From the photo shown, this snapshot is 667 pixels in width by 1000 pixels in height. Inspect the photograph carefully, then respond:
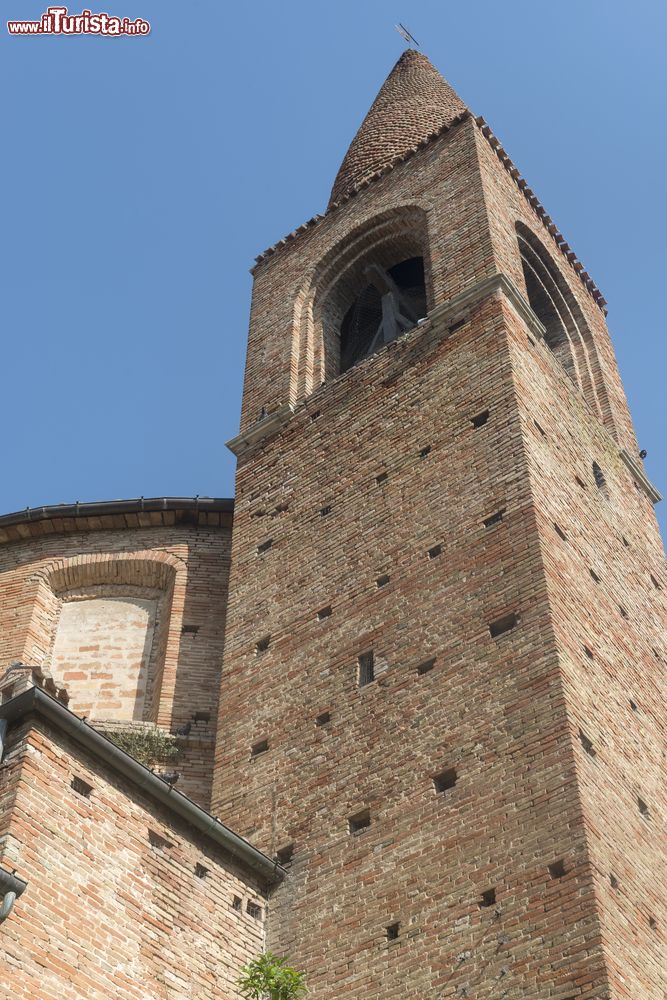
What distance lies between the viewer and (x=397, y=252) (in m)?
18.8

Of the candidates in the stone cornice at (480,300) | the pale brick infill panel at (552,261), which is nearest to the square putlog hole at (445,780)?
the stone cornice at (480,300)

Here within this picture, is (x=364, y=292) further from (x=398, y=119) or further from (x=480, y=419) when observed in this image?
(x=480, y=419)

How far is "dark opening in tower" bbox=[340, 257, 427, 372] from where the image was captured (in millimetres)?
18016

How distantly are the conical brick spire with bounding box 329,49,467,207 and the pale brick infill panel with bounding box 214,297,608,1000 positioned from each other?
257 inches

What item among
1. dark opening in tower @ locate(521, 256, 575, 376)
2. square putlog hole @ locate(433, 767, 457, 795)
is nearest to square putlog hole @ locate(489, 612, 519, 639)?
square putlog hole @ locate(433, 767, 457, 795)

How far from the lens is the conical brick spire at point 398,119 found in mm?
20891

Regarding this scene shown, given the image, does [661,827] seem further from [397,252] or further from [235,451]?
[397,252]

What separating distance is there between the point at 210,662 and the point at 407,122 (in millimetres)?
10909

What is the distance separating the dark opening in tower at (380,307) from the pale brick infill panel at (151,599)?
3.70 metres

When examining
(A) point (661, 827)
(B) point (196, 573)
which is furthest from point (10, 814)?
(B) point (196, 573)

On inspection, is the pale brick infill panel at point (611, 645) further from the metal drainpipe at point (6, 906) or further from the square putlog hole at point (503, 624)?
the metal drainpipe at point (6, 906)

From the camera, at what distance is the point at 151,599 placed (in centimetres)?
1585

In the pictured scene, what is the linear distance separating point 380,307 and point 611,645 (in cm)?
838

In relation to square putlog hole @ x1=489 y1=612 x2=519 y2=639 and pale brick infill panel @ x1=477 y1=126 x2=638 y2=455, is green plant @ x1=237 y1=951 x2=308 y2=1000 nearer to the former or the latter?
square putlog hole @ x1=489 y1=612 x2=519 y2=639
